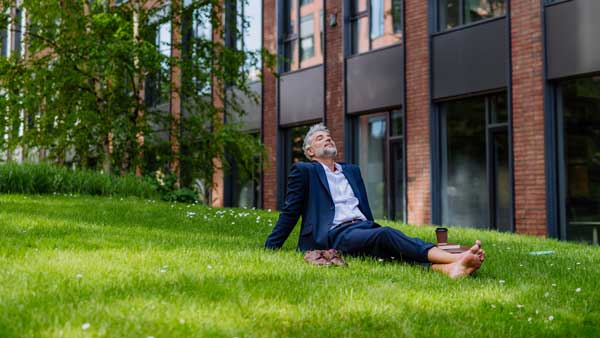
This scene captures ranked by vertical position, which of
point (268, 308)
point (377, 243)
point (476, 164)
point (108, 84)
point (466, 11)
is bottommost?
point (268, 308)

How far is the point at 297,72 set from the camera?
20.5 meters

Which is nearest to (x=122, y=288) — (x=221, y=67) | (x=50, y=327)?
(x=50, y=327)

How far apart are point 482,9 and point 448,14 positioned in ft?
3.08

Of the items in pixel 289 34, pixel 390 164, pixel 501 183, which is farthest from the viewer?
pixel 289 34

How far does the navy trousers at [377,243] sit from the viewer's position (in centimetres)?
655

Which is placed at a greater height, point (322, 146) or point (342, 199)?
point (322, 146)

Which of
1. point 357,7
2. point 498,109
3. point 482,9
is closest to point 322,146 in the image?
point 498,109

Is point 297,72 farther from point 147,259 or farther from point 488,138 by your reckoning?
point 147,259

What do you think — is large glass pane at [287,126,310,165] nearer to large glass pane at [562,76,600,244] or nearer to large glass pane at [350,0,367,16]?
large glass pane at [350,0,367,16]

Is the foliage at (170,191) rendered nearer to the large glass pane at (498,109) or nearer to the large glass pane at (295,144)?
the large glass pane at (295,144)

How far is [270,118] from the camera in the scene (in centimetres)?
2147

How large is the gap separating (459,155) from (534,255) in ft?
24.7

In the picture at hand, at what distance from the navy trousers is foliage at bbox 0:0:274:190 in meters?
10.5

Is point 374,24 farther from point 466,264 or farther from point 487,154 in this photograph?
point 466,264
